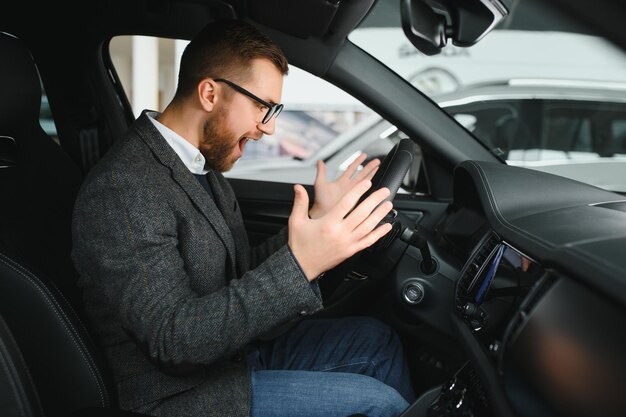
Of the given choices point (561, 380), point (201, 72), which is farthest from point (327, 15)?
point (561, 380)

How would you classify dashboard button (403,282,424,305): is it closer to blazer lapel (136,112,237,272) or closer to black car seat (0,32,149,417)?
blazer lapel (136,112,237,272)

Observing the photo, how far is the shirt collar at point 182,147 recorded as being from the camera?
1360 mm

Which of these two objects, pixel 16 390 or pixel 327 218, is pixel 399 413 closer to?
pixel 327 218

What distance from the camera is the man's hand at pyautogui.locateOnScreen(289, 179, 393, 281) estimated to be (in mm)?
1065

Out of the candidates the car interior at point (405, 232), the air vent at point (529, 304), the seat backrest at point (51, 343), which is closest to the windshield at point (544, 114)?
the car interior at point (405, 232)

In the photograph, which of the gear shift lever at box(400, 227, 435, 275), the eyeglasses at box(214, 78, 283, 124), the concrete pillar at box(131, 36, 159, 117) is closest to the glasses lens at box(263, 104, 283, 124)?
the eyeglasses at box(214, 78, 283, 124)

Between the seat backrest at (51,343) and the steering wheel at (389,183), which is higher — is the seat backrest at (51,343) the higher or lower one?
the lower one

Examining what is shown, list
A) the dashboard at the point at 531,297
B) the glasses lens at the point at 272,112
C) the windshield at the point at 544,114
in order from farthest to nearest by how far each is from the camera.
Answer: the windshield at the point at 544,114
the glasses lens at the point at 272,112
the dashboard at the point at 531,297

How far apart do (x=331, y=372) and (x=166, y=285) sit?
1.65ft

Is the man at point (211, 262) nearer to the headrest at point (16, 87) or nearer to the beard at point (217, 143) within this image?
the beard at point (217, 143)

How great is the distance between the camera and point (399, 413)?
1.30m

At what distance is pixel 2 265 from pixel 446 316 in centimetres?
112

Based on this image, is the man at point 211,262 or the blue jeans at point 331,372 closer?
the man at point 211,262

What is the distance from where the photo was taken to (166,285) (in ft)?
3.62
